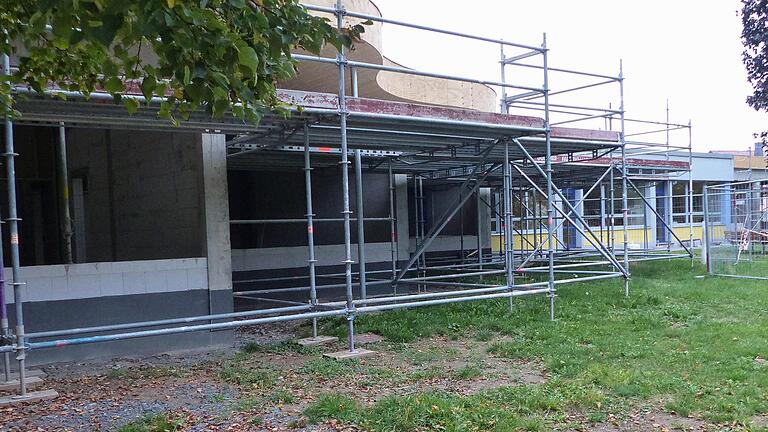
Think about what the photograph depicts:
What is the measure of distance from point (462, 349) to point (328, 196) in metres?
6.35

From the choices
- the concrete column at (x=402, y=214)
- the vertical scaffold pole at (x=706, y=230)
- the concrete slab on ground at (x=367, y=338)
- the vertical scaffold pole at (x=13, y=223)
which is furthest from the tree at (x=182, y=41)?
the vertical scaffold pole at (x=706, y=230)

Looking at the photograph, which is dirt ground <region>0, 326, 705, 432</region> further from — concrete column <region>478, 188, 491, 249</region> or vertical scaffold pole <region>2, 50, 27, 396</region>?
concrete column <region>478, 188, 491, 249</region>

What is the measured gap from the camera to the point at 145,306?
8.66 meters

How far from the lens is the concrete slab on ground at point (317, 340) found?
9.03 m

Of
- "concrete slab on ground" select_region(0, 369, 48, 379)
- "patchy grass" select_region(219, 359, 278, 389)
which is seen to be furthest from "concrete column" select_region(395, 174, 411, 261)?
"concrete slab on ground" select_region(0, 369, 48, 379)

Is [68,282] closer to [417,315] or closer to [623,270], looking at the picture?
[417,315]

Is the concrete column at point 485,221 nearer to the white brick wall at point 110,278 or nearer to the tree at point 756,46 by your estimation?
the tree at point 756,46

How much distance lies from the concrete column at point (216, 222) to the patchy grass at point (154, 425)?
11.6 ft

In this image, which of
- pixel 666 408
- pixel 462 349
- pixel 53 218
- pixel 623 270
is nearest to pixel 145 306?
pixel 462 349

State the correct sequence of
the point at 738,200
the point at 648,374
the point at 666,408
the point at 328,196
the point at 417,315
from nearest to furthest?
1. the point at 666,408
2. the point at 648,374
3. the point at 417,315
4. the point at 328,196
5. the point at 738,200

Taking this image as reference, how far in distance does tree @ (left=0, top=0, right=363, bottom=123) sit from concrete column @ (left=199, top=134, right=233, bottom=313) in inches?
144

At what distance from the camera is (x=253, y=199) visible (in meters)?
13.4

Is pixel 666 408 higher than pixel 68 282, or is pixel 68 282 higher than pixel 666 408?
pixel 68 282

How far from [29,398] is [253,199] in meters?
7.27
